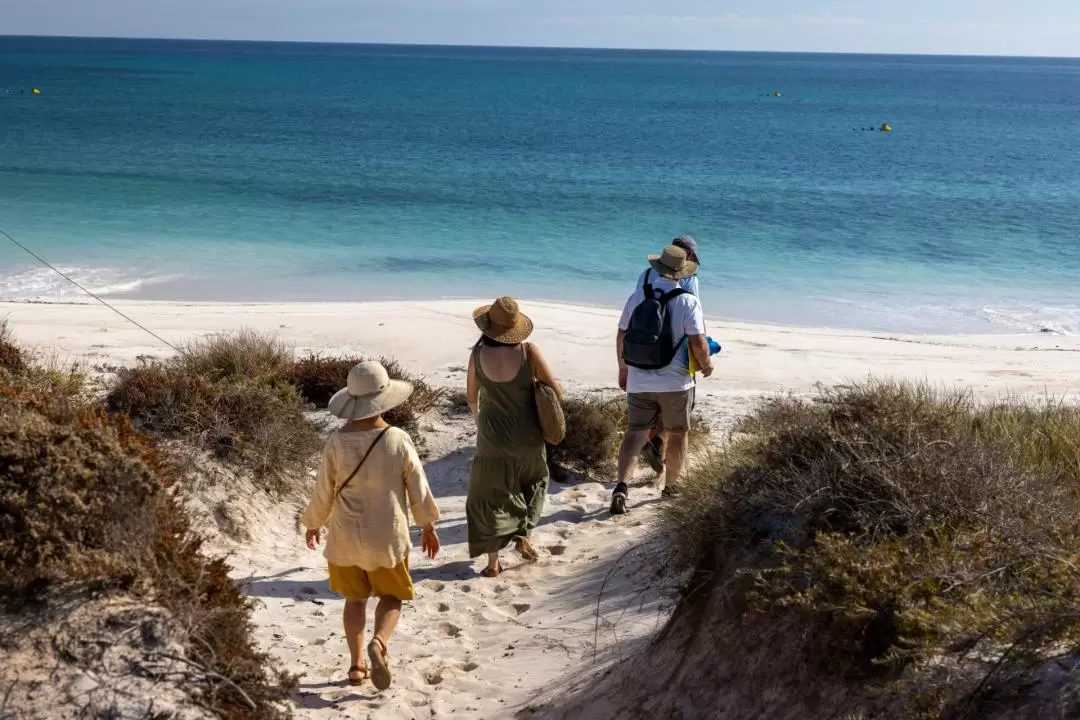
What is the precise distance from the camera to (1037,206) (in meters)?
34.1

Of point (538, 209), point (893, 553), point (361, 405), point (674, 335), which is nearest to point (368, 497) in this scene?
point (361, 405)

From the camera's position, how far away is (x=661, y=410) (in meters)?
7.22

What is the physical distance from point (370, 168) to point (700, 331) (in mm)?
33520

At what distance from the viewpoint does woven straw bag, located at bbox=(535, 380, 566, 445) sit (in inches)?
243

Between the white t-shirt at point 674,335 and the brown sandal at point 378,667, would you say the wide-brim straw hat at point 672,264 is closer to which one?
the white t-shirt at point 674,335

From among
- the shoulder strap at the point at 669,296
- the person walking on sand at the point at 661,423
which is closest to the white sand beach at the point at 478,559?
the person walking on sand at the point at 661,423

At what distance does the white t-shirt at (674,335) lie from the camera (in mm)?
6984

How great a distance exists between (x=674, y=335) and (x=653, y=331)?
0.51ft

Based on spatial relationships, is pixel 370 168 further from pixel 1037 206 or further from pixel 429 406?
pixel 429 406

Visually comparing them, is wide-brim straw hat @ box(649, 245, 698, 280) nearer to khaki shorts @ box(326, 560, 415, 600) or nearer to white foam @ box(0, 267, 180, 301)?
khaki shorts @ box(326, 560, 415, 600)

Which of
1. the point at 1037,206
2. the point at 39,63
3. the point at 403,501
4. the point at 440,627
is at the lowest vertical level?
the point at 440,627

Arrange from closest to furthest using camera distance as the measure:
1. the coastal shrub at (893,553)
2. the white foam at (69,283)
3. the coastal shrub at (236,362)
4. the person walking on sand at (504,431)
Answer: the coastal shrub at (893,553) → the person walking on sand at (504,431) → the coastal shrub at (236,362) → the white foam at (69,283)

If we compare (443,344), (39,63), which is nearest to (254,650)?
(443,344)

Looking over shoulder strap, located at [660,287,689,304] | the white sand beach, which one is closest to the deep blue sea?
the white sand beach
